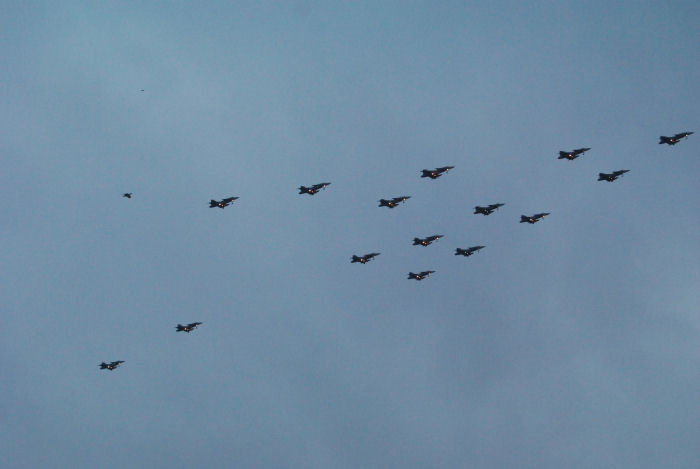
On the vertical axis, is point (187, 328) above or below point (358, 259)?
below

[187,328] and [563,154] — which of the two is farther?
[187,328]

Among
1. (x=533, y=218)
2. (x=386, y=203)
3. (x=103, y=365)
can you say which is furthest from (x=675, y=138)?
(x=103, y=365)

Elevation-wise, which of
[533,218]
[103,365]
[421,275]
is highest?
[533,218]

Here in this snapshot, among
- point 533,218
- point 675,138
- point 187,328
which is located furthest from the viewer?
point 187,328

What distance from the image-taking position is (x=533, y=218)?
156m

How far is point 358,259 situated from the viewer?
165 meters

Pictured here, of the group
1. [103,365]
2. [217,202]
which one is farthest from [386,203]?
[103,365]

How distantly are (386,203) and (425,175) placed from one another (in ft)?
30.9

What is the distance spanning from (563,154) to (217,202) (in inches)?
2601

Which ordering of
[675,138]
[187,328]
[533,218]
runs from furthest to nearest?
[187,328] < [533,218] < [675,138]

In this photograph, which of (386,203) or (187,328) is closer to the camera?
(386,203)

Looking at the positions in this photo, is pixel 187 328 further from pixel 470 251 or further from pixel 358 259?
pixel 470 251

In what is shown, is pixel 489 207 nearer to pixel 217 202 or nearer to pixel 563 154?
pixel 563 154

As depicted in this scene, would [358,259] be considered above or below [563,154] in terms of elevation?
below
